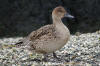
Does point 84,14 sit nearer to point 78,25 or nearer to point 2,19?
point 78,25

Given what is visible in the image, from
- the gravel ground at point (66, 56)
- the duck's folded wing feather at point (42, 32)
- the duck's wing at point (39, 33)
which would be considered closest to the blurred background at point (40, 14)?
the gravel ground at point (66, 56)

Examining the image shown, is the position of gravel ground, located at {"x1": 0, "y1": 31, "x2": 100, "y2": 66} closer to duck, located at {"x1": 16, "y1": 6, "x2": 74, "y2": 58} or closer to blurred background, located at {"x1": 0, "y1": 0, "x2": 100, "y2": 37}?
duck, located at {"x1": 16, "y1": 6, "x2": 74, "y2": 58}

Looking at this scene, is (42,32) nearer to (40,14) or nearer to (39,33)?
(39,33)

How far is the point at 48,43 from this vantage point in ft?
25.3

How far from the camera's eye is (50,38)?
7.74m

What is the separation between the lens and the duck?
7672 millimetres

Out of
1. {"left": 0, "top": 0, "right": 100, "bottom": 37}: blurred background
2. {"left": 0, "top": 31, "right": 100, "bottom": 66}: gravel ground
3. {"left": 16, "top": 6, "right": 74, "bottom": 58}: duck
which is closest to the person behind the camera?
{"left": 16, "top": 6, "right": 74, "bottom": 58}: duck

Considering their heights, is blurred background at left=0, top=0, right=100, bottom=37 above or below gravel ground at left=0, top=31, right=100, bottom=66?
above

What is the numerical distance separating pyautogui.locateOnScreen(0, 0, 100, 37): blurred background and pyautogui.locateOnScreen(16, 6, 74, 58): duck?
1062cm

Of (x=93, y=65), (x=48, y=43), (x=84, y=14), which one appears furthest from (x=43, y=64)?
(x=84, y=14)

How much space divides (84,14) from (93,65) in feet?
40.5

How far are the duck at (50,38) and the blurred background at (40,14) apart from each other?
→ 34.8 ft

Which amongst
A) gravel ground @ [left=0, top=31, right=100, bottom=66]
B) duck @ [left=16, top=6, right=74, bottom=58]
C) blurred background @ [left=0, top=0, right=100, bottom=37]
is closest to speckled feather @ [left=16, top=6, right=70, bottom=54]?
duck @ [left=16, top=6, right=74, bottom=58]

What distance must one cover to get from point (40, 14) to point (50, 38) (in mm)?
11590
